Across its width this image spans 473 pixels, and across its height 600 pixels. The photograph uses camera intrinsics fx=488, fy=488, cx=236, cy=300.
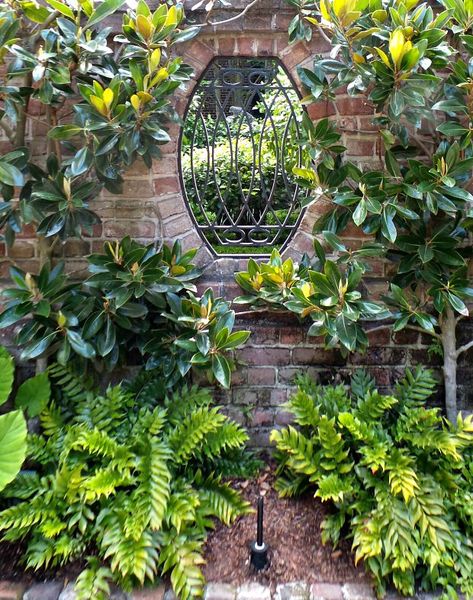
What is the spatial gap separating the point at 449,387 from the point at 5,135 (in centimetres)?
227

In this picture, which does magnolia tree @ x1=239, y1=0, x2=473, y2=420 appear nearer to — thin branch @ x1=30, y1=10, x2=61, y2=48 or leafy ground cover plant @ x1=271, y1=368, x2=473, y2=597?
leafy ground cover plant @ x1=271, y1=368, x2=473, y2=597

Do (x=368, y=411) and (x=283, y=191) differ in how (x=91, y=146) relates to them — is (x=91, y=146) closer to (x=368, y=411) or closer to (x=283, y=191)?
(x=283, y=191)

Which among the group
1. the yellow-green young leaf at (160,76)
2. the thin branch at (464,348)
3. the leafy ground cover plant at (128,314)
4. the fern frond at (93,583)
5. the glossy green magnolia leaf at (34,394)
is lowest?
the fern frond at (93,583)

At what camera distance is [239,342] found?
195 centimetres

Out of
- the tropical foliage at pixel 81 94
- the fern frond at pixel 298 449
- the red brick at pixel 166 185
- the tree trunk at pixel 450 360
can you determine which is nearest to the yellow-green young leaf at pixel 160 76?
the tropical foliage at pixel 81 94

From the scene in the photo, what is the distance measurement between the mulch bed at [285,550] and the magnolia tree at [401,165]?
0.70m

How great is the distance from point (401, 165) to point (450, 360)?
0.89 metres

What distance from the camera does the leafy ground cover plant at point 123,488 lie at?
161 centimetres

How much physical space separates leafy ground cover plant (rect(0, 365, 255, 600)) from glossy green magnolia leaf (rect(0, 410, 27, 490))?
139mm

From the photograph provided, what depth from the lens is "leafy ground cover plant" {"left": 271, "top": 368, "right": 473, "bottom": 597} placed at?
1636 millimetres

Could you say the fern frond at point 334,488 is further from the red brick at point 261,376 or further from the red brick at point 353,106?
the red brick at point 353,106

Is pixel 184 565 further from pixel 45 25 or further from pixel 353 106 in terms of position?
pixel 45 25

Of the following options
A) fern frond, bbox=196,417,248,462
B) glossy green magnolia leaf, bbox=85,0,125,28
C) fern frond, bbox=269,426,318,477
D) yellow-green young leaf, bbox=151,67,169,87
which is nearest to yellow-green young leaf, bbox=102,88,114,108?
yellow-green young leaf, bbox=151,67,169,87

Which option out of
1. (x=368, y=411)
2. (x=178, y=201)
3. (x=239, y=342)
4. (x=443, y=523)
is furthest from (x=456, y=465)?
(x=178, y=201)
